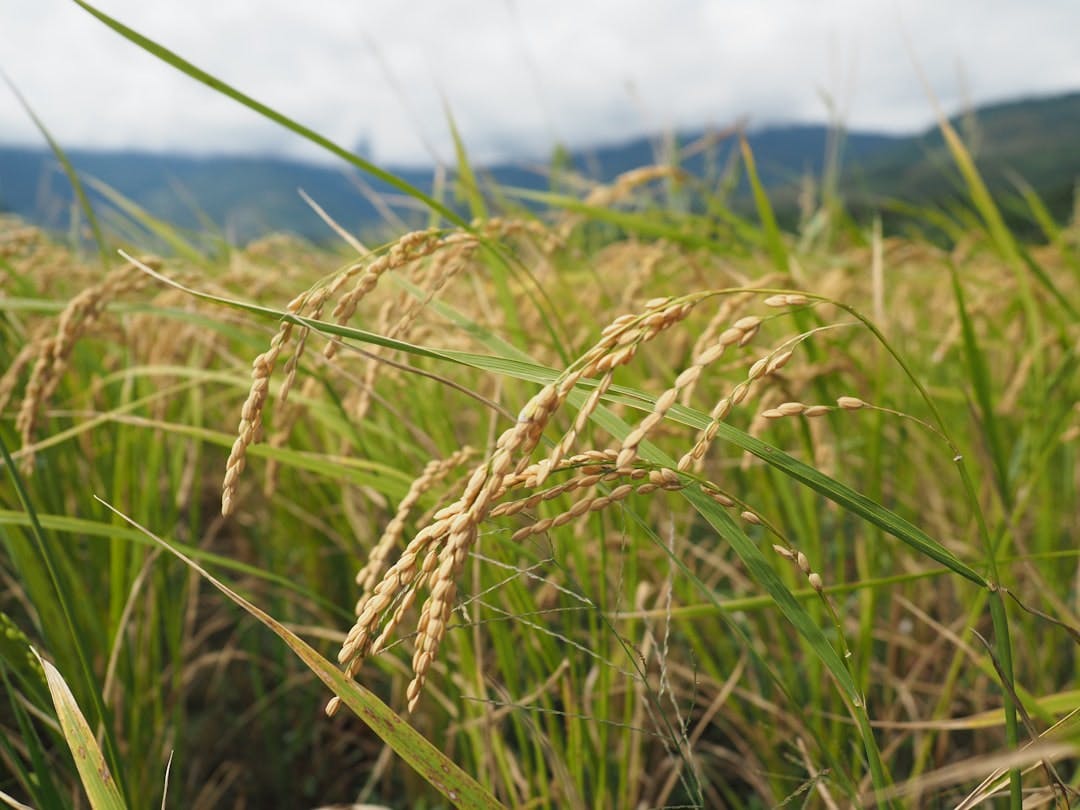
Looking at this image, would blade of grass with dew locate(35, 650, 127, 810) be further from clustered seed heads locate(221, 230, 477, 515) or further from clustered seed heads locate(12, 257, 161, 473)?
clustered seed heads locate(12, 257, 161, 473)

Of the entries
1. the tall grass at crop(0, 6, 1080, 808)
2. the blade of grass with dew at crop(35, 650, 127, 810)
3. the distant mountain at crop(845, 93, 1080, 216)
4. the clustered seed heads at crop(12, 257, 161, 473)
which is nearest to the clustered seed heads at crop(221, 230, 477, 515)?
the tall grass at crop(0, 6, 1080, 808)

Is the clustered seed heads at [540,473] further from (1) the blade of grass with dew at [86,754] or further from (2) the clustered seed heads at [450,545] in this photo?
(1) the blade of grass with dew at [86,754]

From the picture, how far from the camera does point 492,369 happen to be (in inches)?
30.9

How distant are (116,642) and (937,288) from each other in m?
4.22

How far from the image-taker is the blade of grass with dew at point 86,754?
813 mm

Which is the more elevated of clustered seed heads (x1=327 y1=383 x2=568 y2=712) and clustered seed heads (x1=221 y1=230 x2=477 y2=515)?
clustered seed heads (x1=221 y1=230 x2=477 y2=515)

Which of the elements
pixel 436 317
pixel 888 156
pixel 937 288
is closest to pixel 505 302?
pixel 436 317

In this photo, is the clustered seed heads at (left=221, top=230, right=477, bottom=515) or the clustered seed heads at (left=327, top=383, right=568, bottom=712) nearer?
the clustered seed heads at (left=327, top=383, right=568, bottom=712)

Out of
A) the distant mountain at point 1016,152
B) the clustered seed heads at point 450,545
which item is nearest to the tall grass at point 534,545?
the clustered seed heads at point 450,545

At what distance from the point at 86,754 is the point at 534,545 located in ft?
2.54

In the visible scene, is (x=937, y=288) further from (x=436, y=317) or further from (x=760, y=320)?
(x=760, y=320)

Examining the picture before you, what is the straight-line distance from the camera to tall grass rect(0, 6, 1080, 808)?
2.59 ft

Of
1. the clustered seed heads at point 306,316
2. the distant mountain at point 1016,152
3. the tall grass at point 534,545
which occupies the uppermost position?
the clustered seed heads at point 306,316

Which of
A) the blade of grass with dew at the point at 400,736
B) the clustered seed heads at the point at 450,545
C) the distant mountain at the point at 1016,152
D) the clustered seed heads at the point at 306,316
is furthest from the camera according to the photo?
the distant mountain at the point at 1016,152
